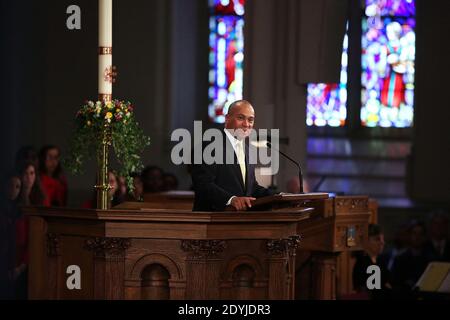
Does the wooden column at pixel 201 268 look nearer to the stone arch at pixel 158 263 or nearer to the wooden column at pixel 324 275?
the stone arch at pixel 158 263

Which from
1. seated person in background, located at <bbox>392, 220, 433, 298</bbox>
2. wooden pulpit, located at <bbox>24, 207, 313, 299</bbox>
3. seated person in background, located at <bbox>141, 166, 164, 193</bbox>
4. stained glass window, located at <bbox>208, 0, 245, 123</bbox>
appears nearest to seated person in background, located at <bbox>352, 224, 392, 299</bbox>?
seated person in background, located at <bbox>392, 220, 433, 298</bbox>

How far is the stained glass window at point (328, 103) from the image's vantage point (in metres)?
17.2

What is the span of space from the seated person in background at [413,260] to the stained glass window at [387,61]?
4864 millimetres

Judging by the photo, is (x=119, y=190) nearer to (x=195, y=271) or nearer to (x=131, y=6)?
(x=195, y=271)

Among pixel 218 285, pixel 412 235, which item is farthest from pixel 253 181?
pixel 412 235

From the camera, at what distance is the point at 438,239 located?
41.7ft

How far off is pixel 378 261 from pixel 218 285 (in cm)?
326

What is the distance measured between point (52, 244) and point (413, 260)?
5.47 meters

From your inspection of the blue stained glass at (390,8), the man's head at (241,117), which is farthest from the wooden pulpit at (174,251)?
the blue stained glass at (390,8)

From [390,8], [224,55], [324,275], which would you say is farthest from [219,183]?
[390,8]

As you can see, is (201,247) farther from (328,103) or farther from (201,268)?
(328,103)

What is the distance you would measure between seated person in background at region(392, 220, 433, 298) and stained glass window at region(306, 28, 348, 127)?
4.93m

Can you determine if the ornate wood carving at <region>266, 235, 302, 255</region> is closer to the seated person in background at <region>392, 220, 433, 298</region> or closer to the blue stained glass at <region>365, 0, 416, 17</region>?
the seated person in background at <region>392, 220, 433, 298</region>

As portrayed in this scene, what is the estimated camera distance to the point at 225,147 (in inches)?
299
